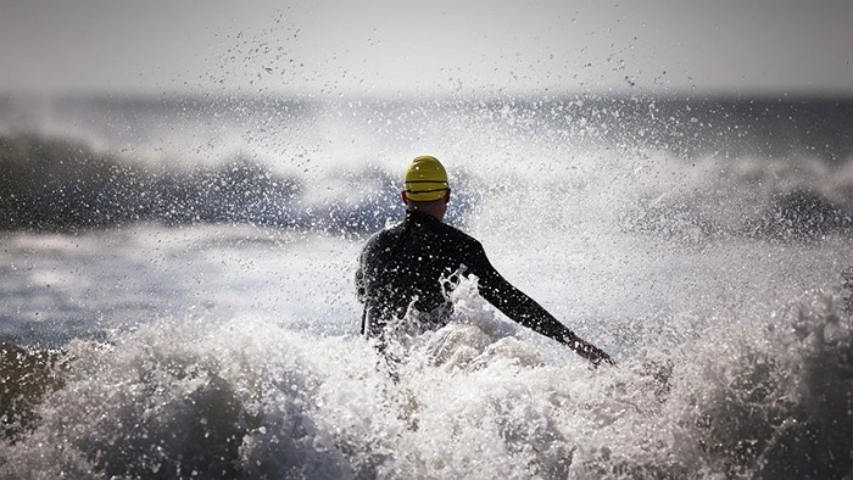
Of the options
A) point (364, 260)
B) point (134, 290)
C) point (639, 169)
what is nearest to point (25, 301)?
point (134, 290)

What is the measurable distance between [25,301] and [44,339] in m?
1.86

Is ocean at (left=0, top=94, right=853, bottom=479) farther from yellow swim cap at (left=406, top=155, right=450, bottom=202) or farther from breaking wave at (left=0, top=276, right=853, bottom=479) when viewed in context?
yellow swim cap at (left=406, top=155, right=450, bottom=202)

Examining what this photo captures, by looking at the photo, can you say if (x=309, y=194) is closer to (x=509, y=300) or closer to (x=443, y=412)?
(x=509, y=300)

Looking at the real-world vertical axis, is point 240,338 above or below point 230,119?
below

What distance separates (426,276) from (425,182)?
732mm

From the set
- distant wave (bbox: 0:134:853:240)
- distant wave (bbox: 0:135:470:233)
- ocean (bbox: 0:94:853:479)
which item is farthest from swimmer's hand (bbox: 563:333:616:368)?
distant wave (bbox: 0:135:470:233)

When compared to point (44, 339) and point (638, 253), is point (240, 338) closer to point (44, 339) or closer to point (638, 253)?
point (44, 339)

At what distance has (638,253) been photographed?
12.8m

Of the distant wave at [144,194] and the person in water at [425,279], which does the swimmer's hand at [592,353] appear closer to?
the person in water at [425,279]

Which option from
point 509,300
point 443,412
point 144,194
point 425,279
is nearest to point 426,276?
point 425,279

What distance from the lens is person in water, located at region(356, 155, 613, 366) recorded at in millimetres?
5738

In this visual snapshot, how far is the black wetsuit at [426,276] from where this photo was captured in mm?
5762

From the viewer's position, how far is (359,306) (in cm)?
1079

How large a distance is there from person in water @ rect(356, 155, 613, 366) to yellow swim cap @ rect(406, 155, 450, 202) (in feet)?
0.74
